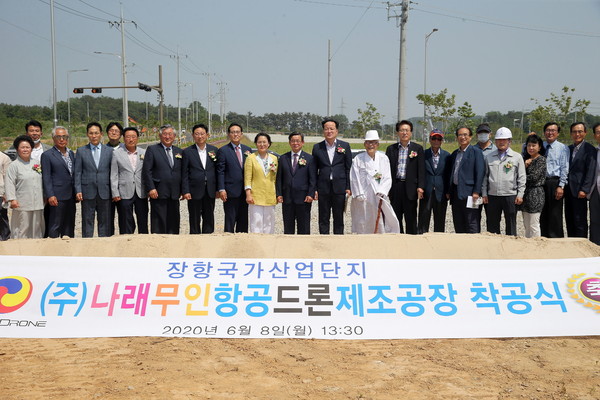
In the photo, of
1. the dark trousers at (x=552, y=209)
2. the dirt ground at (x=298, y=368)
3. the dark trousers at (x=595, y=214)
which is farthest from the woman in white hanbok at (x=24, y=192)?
the dark trousers at (x=595, y=214)

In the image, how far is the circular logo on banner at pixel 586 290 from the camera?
15.2ft

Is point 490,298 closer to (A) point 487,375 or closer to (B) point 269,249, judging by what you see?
(A) point 487,375

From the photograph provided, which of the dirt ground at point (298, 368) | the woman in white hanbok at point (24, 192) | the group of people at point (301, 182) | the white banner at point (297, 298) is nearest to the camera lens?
the dirt ground at point (298, 368)

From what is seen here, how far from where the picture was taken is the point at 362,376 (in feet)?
12.6

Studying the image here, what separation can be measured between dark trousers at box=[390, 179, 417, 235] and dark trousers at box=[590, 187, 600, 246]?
2364mm

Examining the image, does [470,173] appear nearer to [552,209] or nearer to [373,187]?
[373,187]

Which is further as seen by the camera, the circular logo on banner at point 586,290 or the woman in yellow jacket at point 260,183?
the woman in yellow jacket at point 260,183

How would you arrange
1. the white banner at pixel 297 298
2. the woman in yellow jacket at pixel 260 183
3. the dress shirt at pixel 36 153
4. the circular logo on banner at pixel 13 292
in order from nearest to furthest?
the white banner at pixel 297 298, the circular logo on banner at pixel 13 292, the woman in yellow jacket at pixel 260 183, the dress shirt at pixel 36 153

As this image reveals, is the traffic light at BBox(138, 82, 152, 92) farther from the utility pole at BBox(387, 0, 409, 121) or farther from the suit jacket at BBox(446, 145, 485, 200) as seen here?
the suit jacket at BBox(446, 145, 485, 200)

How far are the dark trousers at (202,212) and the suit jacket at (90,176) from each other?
44.9 inches

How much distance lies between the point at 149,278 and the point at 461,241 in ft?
10.4

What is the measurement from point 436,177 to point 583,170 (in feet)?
6.51

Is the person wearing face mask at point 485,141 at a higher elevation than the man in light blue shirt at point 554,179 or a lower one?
higher

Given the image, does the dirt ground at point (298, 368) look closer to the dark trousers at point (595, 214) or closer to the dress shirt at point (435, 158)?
the dark trousers at point (595, 214)
